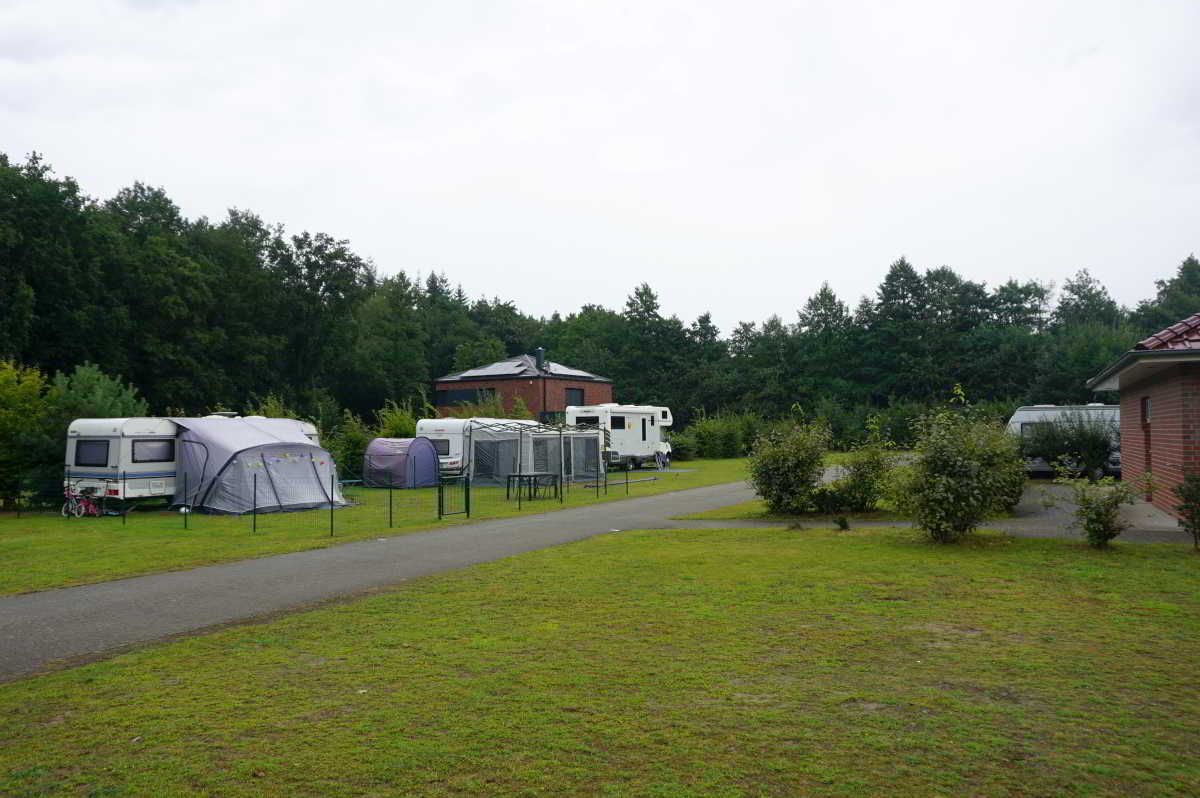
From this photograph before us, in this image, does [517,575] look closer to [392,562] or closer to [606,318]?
[392,562]

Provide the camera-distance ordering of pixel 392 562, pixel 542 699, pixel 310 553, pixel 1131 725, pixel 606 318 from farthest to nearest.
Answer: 1. pixel 606 318
2. pixel 310 553
3. pixel 392 562
4. pixel 542 699
5. pixel 1131 725

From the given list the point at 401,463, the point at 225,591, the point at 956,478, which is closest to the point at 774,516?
the point at 956,478

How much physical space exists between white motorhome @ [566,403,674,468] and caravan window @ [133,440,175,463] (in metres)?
16.7

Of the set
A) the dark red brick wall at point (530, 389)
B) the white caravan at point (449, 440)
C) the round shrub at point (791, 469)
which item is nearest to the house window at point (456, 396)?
the dark red brick wall at point (530, 389)

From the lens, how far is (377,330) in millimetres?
64500

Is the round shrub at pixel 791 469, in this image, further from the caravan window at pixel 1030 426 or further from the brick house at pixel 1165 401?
the caravan window at pixel 1030 426

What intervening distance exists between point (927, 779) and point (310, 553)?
34.0 ft

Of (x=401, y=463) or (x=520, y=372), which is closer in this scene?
(x=401, y=463)

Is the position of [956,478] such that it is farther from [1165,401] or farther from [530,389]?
[530,389]

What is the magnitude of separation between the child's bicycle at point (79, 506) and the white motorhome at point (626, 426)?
59.8 ft

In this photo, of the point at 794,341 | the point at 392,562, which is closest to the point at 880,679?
the point at 392,562

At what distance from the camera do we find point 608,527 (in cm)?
1557

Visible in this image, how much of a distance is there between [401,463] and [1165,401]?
19.9 m

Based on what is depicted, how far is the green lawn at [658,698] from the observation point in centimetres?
424
